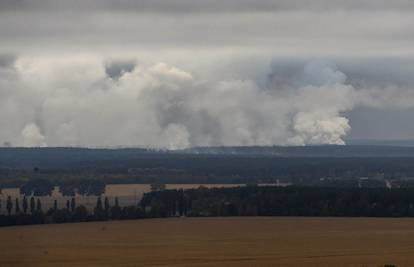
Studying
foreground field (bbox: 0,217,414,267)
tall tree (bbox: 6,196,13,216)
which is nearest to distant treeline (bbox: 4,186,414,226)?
tall tree (bbox: 6,196,13,216)

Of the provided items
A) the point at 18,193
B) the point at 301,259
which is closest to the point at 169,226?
the point at 301,259

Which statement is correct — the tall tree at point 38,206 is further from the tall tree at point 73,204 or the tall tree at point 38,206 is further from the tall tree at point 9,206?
the tall tree at point 73,204

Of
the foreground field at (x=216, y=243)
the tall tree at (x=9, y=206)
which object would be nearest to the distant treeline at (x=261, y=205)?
the tall tree at (x=9, y=206)

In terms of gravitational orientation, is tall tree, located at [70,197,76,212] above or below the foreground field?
above

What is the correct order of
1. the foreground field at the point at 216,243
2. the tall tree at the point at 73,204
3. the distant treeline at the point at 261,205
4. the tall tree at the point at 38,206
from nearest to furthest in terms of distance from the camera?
the foreground field at the point at 216,243 < the tall tree at the point at 38,206 < the distant treeline at the point at 261,205 < the tall tree at the point at 73,204

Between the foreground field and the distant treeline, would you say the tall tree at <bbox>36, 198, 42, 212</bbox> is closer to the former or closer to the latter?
the distant treeline
